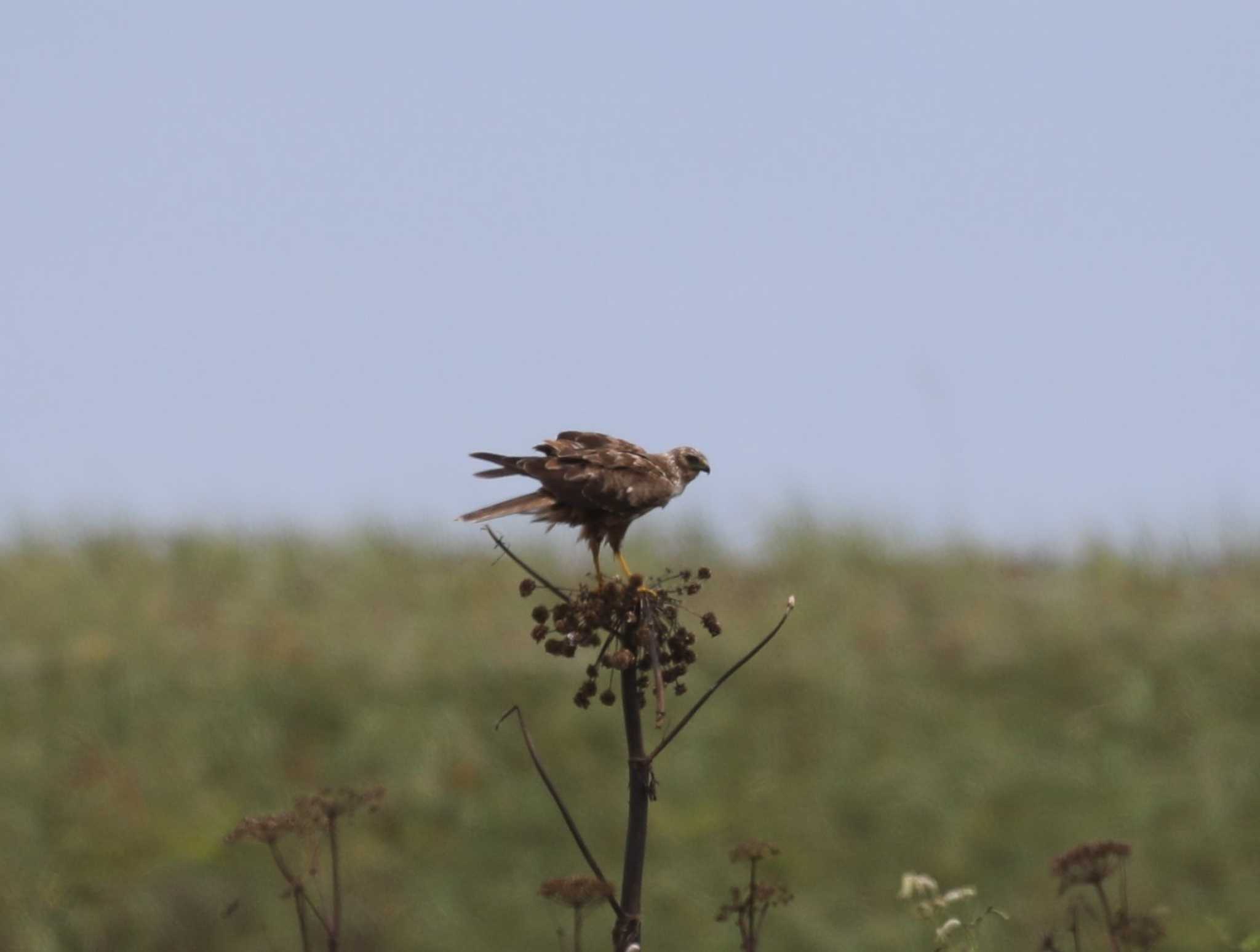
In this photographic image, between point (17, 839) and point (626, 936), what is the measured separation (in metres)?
11.8

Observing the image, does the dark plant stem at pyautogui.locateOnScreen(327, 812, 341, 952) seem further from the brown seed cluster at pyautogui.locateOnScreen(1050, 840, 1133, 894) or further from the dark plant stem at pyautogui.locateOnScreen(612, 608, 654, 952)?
the brown seed cluster at pyautogui.locateOnScreen(1050, 840, 1133, 894)

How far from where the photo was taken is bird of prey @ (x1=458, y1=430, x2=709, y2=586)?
5.21m

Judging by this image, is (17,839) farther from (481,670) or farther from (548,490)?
(548,490)

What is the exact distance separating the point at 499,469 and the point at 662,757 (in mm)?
10060

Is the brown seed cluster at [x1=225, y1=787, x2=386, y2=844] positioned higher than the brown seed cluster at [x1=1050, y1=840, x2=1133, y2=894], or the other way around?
the brown seed cluster at [x1=225, y1=787, x2=386, y2=844]

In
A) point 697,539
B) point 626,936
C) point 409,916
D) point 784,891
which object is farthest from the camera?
point 697,539

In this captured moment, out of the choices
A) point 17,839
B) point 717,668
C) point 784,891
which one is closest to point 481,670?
point 717,668

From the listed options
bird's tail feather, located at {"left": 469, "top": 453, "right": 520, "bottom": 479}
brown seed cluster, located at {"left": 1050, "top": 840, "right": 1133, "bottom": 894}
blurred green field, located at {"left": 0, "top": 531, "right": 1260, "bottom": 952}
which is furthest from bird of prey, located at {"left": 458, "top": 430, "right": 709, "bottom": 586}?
blurred green field, located at {"left": 0, "top": 531, "right": 1260, "bottom": 952}

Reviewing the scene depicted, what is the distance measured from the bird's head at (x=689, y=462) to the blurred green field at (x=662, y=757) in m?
5.20

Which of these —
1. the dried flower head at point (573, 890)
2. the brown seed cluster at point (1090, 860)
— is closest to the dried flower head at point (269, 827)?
the dried flower head at point (573, 890)

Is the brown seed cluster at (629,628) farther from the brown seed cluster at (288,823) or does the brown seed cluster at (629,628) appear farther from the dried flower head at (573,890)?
the brown seed cluster at (288,823)

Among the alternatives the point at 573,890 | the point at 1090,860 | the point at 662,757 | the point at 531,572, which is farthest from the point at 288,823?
the point at 662,757

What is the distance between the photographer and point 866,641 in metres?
16.3

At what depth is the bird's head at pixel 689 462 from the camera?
6.30 m
